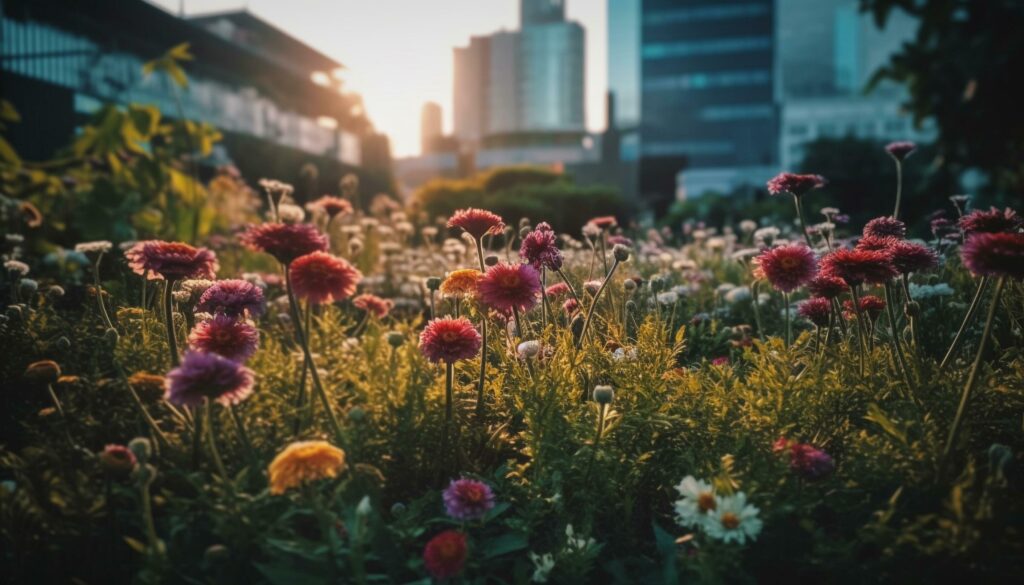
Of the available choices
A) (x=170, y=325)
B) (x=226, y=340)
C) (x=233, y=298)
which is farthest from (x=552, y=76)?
(x=226, y=340)

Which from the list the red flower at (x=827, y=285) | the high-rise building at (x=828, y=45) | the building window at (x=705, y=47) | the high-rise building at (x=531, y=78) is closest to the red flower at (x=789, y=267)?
the red flower at (x=827, y=285)

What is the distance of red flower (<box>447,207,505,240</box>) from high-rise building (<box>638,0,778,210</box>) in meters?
75.6

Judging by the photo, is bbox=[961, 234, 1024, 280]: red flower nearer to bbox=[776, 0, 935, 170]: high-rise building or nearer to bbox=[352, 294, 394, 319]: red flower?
bbox=[352, 294, 394, 319]: red flower

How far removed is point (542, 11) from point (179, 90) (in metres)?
158

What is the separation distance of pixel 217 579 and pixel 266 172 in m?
17.3

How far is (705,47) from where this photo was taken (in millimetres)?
78062

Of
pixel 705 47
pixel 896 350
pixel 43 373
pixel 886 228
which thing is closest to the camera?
pixel 43 373

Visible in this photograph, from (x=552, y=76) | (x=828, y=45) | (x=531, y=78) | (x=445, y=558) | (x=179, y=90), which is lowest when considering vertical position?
(x=445, y=558)

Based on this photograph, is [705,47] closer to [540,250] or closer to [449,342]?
[540,250]

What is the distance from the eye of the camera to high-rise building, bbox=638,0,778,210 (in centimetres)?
7625

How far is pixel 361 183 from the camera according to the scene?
67.8 ft

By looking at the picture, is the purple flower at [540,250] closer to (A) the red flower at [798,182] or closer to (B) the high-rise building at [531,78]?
(A) the red flower at [798,182]

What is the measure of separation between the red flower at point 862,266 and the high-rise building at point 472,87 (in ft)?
466

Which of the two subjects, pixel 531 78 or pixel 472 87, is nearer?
pixel 531 78
